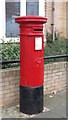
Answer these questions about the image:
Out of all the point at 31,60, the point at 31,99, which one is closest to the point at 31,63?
the point at 31,60

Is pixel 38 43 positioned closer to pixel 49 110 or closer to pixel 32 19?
pixel 32 19

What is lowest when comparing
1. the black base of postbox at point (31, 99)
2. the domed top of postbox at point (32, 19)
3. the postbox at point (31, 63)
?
the black base of postbox at point (31, 99)

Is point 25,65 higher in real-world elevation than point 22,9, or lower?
lower

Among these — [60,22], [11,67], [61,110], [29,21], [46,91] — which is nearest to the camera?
[29,21]

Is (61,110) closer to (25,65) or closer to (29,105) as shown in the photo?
(29,105)

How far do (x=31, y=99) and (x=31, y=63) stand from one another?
643 mm

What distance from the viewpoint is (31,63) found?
4.86 meters

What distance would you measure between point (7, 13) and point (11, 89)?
10.3 feet

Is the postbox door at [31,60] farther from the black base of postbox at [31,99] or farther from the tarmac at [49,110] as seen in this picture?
the tarmac at [49,110]

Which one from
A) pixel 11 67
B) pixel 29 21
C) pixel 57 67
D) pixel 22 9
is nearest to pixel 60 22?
pixel 22 9

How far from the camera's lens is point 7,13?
310 inches

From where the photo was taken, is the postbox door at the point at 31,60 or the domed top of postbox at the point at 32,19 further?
the postbox door at the point at 31,60

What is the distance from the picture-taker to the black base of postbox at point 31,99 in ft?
16.3

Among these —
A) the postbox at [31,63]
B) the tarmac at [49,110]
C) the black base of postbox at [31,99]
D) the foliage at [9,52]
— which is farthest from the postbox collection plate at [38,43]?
the tarmac at [49,110]
